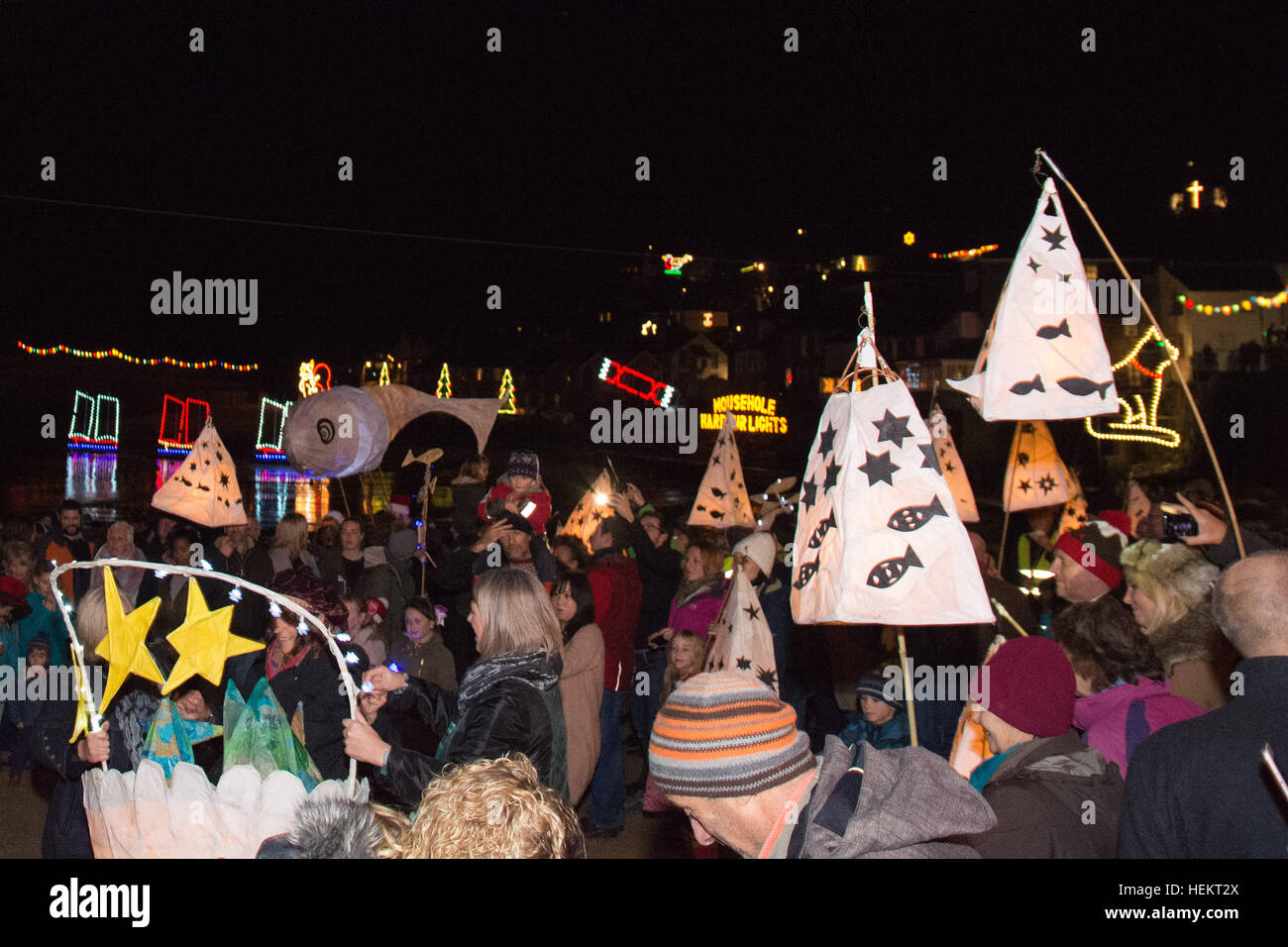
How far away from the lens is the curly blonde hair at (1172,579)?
4289 mm

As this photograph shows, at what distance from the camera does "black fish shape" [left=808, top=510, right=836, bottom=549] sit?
418 cm

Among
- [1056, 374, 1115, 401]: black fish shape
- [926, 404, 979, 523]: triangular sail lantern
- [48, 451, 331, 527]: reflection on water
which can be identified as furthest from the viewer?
[48, 451, 331, 527]: reflection on water

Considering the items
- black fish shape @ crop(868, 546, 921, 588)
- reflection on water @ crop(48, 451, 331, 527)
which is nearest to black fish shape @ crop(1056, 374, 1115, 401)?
black fish shape @ crop(868, 546, 921, 588)

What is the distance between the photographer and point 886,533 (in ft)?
13.1

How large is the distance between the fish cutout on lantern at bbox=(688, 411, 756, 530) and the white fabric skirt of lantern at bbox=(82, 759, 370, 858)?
21.8ft

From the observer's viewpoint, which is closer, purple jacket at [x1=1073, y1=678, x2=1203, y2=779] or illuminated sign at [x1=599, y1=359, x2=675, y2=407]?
purple jacket at [x1=1073, y1=678, x2=1203, y2=779]

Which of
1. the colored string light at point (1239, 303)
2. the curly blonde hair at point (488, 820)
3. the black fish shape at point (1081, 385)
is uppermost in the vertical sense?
the colored string light at point (1239, 303)

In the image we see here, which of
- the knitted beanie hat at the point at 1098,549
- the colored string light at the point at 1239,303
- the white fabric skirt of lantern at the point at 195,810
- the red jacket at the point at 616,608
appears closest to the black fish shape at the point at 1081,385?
the knitted beanie hat at the point at 1098,549

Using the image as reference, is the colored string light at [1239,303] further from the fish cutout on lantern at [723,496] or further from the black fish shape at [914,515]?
the black fish shape at [914,515]

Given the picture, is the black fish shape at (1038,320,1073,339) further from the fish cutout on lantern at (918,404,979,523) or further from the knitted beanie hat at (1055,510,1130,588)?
the fish cutout on lantern at (918,404,979,523)

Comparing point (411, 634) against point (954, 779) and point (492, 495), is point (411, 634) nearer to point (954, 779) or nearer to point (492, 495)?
point (492, 495)

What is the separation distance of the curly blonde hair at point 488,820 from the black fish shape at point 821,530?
82.2 inches

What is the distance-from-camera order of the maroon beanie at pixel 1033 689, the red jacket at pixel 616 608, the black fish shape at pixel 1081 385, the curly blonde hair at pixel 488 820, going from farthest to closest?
the red jacket at pixel 616 608 → the black fish shape at pixel 1081 385 → the maroon beanie at pixel 1033 689 → the curly blonde hair at pixel 488 820

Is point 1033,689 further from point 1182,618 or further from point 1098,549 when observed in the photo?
point 1098,549
